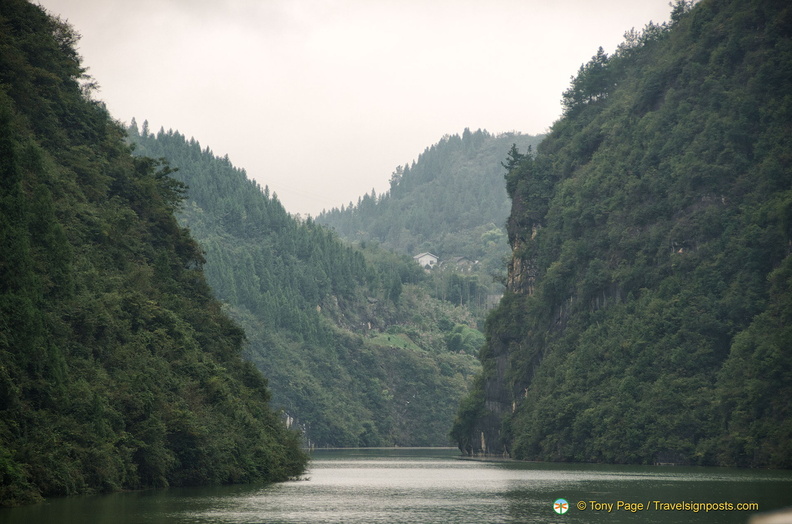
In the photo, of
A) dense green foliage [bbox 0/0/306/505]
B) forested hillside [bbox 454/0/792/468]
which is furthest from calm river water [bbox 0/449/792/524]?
forested hillside [bbox 454/0/792/468]

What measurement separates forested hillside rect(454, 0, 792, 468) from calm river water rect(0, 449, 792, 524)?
23.3 m

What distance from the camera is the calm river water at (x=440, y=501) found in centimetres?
4506

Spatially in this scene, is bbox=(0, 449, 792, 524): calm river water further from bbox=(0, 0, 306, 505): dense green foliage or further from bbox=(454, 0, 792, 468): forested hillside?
bbox=(454, 0, 792, 468): forested hillside

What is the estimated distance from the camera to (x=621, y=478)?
76812 millimetres

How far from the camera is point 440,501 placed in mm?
56562

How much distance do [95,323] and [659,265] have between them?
71.1 metres

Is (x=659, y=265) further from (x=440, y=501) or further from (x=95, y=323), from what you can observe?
(x=95, y=323)

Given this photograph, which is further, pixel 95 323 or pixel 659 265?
pixel 659 265

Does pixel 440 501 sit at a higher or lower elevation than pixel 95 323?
lower

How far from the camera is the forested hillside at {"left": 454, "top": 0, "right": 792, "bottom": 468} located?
4035 inches

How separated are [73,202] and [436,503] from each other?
35422 millimetres

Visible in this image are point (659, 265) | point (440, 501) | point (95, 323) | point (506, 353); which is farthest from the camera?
point (506, 353)

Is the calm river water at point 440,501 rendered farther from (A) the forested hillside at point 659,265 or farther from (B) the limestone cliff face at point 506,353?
(B) the limestone cliff face at point 506,353

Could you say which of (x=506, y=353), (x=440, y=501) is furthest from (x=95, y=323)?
(x=506, y=353)
